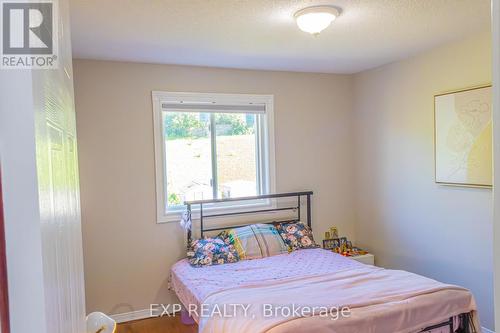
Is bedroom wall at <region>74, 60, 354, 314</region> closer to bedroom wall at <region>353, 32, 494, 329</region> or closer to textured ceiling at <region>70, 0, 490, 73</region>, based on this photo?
textured ceiling at <region>70, 0, 490, 73</region>

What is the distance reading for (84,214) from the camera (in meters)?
3.32

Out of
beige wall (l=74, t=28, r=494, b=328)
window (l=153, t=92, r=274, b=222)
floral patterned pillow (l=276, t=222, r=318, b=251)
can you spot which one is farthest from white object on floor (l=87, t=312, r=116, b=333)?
floral patterned pillow (l=276, t=222, r=318, b=251)

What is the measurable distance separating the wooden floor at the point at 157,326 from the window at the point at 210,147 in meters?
0.95

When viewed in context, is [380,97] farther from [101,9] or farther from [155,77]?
[101,9]

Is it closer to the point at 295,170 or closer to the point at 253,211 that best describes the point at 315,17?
the point at 295,170

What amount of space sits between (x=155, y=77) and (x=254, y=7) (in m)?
Result: 1.65

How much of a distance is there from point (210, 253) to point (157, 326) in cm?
82

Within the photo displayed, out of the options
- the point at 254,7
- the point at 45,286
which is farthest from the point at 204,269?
the point at 45,286

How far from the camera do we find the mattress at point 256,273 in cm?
263

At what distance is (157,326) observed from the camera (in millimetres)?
3354

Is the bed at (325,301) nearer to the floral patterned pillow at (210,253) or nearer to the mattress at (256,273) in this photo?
the mattress at (256,273)

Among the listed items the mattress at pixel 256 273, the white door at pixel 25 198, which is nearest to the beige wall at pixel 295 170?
the mattress at pixel 256 273

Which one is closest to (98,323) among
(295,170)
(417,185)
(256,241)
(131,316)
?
(131,316)

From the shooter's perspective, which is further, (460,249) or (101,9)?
(460,249)
